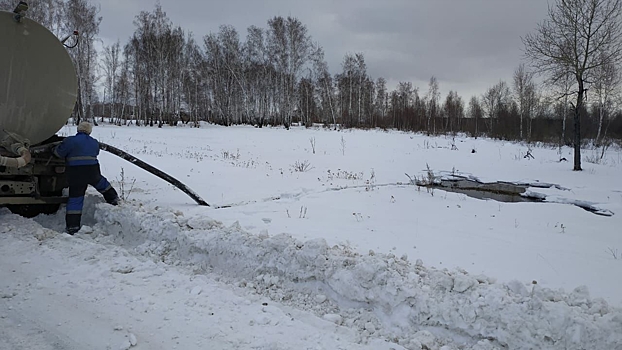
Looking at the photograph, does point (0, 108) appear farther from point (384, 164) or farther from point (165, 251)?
point (384, 164)

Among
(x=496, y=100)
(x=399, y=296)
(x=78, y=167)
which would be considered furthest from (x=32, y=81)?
(x=496, y=100)

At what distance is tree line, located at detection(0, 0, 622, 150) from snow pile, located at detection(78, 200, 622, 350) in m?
28.4

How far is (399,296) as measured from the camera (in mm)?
3367

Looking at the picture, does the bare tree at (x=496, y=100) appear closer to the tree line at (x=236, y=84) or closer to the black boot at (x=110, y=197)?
the tree line at (x=236, y=84)

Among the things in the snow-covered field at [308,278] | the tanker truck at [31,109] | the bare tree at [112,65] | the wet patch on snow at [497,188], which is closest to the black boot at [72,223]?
the snow-covered field at [308,278]

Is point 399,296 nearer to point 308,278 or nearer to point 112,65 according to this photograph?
point 308,278

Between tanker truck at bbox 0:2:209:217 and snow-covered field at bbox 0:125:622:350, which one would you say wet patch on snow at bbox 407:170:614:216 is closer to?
snow-covered field at bbox 0:125:622:350

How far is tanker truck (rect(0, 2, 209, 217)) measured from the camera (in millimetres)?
5500

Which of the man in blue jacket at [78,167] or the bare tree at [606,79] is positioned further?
the bare tree at [606,79]

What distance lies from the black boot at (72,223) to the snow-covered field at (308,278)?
0.16 meters

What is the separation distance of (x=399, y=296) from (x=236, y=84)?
133 ft

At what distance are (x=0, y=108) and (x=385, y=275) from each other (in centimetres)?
591

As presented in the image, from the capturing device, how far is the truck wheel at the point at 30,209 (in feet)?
20.1

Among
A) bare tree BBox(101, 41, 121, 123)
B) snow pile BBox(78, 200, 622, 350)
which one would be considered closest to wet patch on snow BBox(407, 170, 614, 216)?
snow pile BBox(78, 200, 622, 350)
